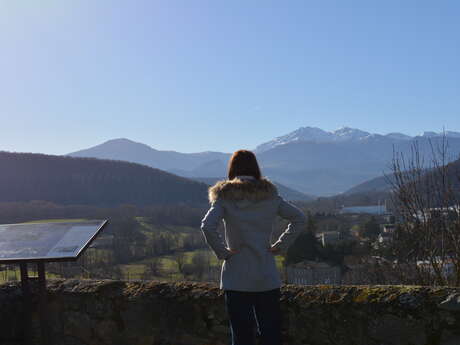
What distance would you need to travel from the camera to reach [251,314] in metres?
2.88

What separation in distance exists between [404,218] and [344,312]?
3.50m

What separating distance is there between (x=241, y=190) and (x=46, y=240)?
6.16 ft

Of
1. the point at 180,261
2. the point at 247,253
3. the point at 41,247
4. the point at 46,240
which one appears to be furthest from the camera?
the point at 180,261

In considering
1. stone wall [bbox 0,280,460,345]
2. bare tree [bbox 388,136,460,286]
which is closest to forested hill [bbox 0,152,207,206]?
bare tree [bbox 388,136,460,286]

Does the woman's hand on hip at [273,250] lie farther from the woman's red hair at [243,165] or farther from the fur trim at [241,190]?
the woman's red hair at [243,165]

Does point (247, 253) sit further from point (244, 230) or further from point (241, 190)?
point (241, 190)

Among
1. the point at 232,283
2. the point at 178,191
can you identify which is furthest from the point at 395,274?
the point at 178,191

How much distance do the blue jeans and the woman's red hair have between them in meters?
0.74

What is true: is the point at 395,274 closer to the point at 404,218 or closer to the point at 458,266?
the point at 404,218

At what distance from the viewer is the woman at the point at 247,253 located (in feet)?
9.29

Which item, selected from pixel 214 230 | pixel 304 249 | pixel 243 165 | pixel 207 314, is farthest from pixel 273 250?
pixel 304 249

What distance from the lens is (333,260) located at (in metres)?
27.2

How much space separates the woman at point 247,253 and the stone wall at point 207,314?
1.33ft

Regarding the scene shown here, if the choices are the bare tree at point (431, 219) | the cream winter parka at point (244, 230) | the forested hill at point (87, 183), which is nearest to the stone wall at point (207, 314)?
the cream winter parka at point (244, 230)
